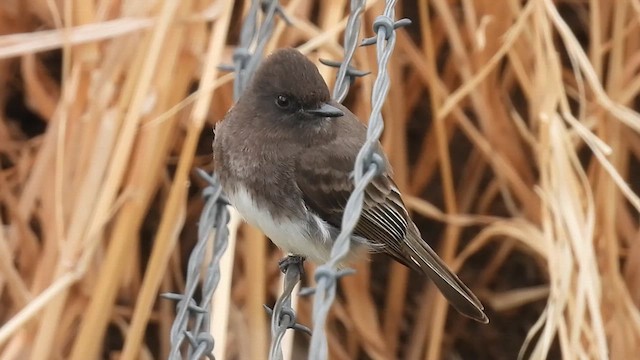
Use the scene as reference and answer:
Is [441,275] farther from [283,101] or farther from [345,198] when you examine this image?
[283,101]

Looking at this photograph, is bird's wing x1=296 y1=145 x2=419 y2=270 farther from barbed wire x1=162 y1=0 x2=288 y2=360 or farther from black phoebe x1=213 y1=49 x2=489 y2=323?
barbed wire x1=162 y1=0 x2=288 y2=360

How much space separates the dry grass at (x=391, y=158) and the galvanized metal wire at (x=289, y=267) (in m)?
0.28

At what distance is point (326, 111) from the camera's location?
182 cm

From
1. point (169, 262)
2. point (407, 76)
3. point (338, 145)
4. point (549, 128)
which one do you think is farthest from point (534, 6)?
point (169, 262)

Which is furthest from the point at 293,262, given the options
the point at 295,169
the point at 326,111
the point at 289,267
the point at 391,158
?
the point at 391,158

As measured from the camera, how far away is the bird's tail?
2.10 meters

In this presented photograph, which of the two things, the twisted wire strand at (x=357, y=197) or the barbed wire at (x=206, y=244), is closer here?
the twisted wire strand at (x=357, y=197)

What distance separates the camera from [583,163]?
3.03 m

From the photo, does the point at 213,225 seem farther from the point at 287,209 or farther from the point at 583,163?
the point at 583,163

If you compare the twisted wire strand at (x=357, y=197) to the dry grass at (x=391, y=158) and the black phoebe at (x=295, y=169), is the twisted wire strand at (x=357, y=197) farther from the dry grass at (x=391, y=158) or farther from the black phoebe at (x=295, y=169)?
the dry grass at (x=391, y=158)

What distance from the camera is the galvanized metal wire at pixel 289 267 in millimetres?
1189

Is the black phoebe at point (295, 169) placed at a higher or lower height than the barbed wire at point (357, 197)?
higher

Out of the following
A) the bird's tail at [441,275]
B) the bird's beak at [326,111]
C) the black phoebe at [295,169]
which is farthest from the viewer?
the bird's tail at [441,275]

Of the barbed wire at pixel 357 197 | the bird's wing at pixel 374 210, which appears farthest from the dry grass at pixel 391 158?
the barbed wire at pixel 357 197
